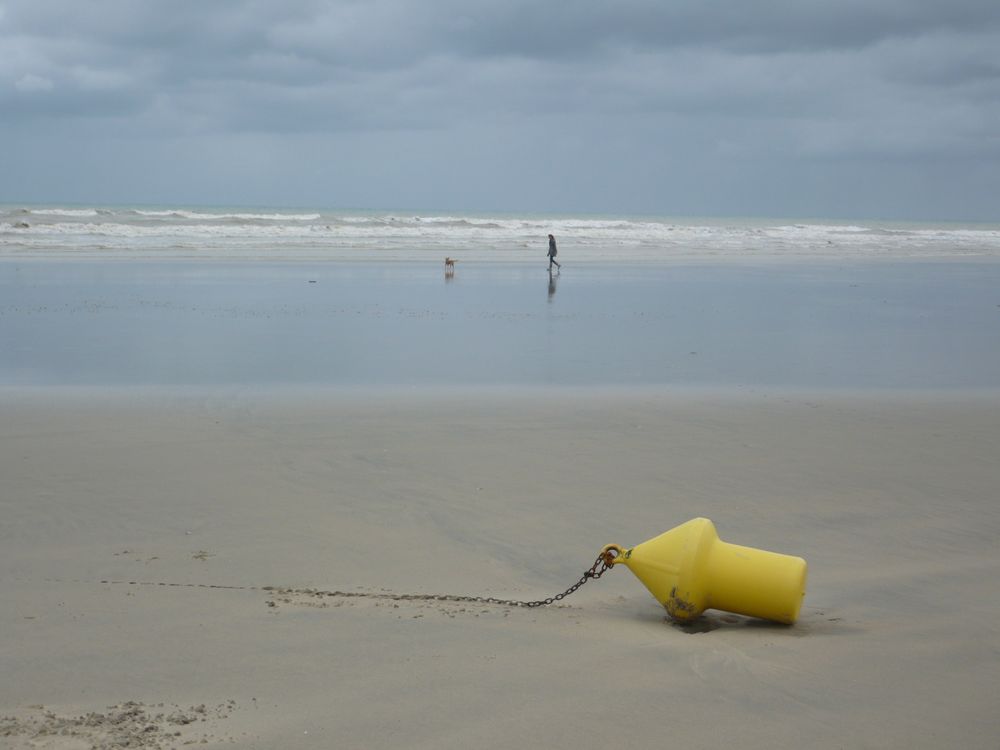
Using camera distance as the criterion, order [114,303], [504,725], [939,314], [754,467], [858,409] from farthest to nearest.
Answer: [939,314] → [114,303] → [858,409] → [754,467] → [504,725]

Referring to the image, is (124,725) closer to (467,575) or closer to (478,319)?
(467,575)

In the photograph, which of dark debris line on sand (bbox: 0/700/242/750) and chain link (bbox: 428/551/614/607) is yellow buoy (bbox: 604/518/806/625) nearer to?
chain link (bbox: 428/551/614/607)

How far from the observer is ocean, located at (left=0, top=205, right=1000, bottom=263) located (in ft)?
113

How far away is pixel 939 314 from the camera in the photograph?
746 inches

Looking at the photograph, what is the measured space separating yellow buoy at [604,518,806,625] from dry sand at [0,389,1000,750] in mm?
120

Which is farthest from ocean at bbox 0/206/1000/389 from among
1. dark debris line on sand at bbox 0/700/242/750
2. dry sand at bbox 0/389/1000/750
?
dark debris line on sand at bbox 0/700/242/750

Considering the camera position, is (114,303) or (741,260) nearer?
(114,303)

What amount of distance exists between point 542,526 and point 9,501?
3400mm

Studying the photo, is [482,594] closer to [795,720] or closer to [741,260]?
[795,720]

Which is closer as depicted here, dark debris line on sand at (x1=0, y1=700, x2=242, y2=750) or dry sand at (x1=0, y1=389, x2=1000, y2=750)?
dark debris line on sand at (x1=0, y1=700, x2=242, y2=750)

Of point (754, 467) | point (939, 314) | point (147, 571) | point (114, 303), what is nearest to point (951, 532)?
point (754, 467)

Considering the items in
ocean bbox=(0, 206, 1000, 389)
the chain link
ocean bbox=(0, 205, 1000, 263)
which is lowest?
the chain link

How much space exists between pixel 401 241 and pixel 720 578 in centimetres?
3972

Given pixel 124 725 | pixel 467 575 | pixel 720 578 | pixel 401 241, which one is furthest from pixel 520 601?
pixel 401 241
